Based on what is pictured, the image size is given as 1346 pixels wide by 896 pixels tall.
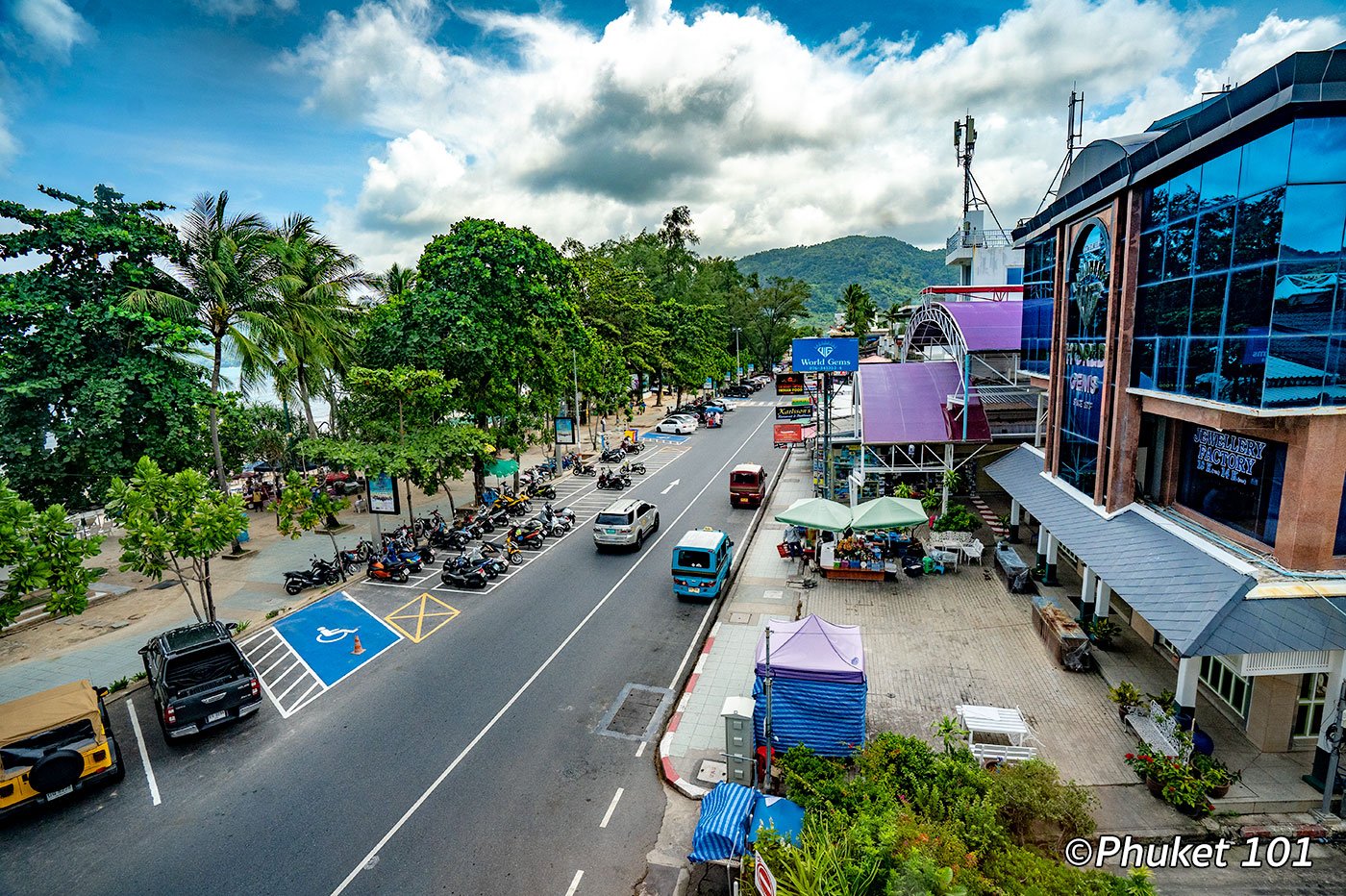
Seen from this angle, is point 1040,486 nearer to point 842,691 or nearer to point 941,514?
point 941,514

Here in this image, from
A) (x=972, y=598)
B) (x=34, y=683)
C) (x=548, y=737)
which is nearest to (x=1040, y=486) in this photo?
(x=972, y=598)

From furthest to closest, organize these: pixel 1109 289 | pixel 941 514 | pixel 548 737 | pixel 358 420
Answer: pixel 358 420 → pixel 941 514 → pixel 1109 289 → pixel 548 737

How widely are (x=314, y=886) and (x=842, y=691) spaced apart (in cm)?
850

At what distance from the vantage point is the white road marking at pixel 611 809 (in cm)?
1041

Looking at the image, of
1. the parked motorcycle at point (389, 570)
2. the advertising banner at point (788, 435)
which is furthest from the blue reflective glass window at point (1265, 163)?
the parked motorcycle at point (389, 570)

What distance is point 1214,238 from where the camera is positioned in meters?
11.3

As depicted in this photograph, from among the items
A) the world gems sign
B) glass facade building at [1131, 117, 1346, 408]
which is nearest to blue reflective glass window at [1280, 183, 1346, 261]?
glass facade building at [1131, 117, 1346, 408]

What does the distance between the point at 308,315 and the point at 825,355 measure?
68.6 feet

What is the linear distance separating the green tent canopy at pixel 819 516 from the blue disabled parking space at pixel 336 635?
11.8 m

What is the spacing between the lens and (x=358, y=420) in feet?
84.5

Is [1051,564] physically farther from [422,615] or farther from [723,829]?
[422,615]

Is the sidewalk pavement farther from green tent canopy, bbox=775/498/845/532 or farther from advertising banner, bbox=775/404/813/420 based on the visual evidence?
advertising banner, bbox=775/404/813/420

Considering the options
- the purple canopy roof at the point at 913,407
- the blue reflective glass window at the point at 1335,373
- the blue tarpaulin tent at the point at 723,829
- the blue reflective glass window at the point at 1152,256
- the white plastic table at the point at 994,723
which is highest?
the blue reflective glass window at the point at 1152,256

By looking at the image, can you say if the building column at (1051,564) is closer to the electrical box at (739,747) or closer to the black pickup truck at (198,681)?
the electrical box at (739,747)
